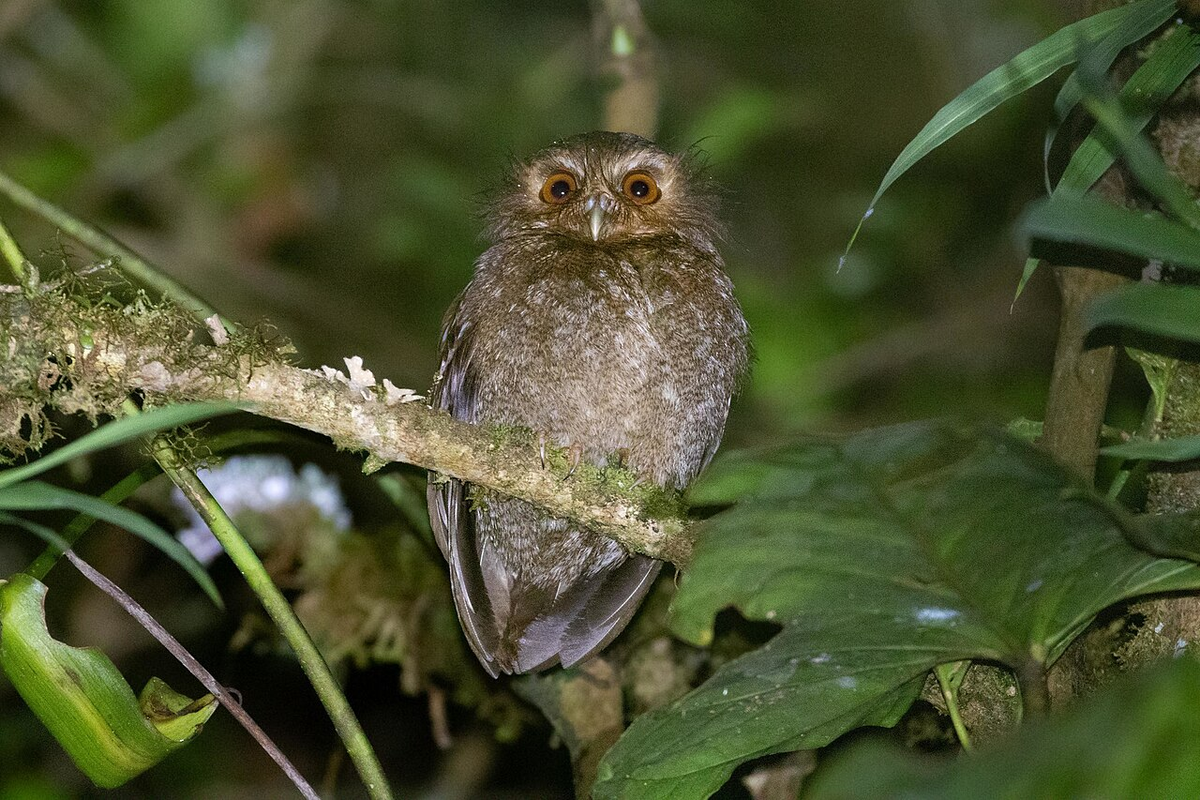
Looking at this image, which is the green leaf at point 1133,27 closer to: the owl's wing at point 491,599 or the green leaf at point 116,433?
the green leaf at point 116,433

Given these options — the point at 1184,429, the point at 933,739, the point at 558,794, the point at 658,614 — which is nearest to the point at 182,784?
the point at 558,794

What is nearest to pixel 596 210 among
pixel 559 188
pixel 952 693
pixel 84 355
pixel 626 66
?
pixel 559 188

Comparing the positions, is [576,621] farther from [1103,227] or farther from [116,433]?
[1103,227]

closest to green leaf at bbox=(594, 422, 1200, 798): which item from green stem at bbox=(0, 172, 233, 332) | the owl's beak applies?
green stem at bbox=(0, 172, 233, 332)

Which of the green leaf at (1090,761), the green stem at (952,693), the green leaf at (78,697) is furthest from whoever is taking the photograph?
the green stem at (952,693)

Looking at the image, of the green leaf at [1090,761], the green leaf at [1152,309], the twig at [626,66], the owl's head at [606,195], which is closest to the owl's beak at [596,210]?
the owl's head at [606,195]

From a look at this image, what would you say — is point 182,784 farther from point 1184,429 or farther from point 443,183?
point 1184,429

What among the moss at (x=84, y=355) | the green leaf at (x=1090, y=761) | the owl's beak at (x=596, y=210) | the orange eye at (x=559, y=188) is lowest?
the green leaf at (x=1090, y=761)
